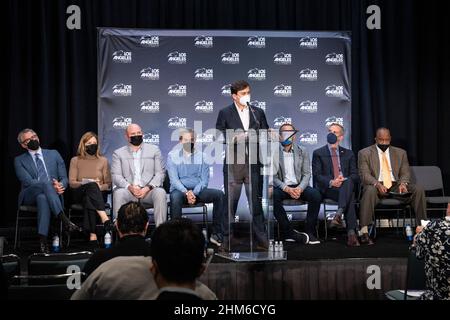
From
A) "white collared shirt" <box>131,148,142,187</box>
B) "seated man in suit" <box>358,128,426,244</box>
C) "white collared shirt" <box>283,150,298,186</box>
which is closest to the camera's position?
"seated man in suit" <box>358,128,426,244</box>

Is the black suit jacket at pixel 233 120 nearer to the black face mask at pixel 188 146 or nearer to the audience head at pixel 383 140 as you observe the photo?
the black face mask at pixel 188 146

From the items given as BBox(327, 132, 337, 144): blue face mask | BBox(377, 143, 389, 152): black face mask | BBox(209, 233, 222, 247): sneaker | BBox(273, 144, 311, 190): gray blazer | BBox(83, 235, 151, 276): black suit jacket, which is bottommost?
BBox(209, 233, 222, 247): sneaker

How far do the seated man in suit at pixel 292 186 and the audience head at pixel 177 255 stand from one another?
14.5ft

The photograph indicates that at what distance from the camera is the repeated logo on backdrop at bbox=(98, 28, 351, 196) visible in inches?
306

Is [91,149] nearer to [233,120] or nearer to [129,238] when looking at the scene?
[233,120]

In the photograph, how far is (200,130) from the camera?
25.9ft

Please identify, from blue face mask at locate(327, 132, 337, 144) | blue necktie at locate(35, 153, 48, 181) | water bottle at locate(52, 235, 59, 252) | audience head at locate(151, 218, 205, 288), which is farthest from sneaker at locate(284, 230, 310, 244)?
audience head at locate(151, 218, 205, 288)

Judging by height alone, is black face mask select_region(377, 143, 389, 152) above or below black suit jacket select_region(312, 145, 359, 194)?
above

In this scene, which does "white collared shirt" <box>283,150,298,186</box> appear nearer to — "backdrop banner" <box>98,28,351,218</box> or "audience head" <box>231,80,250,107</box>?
"backdrop banner" <box>98,28,351,218</box>

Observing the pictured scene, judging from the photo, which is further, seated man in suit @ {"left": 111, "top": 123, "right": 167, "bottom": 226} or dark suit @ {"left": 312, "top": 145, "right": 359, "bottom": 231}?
seated man in suit @ {"left": 111, "top": 123, "right": 167, "bottom": 226}

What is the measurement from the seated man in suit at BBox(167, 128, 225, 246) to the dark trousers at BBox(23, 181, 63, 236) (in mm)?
1175

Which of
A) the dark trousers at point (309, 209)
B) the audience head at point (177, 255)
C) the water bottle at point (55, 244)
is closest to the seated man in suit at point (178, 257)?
the audience head at point (177, 255)

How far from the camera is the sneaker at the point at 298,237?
6.72m
